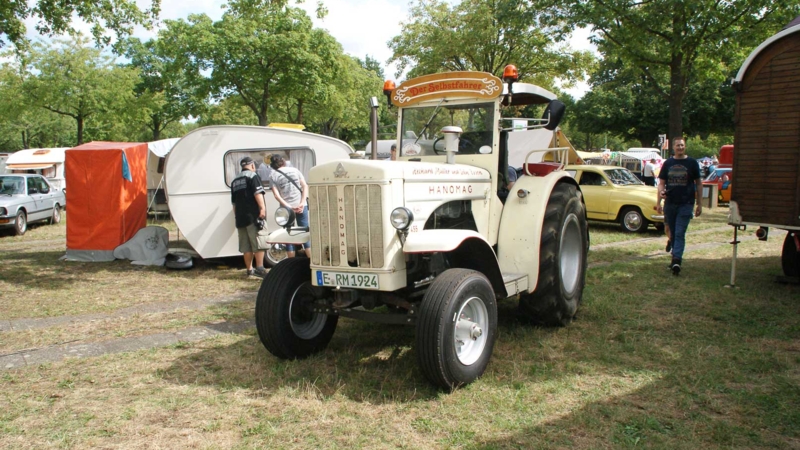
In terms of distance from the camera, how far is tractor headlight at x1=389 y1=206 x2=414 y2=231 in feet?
13.5

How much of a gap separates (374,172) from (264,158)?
240 inches

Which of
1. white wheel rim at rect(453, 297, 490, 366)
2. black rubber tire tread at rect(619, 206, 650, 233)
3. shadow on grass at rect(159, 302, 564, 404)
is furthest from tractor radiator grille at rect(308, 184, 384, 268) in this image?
black rubber tire tread at rect(619, 206, 650, 233)

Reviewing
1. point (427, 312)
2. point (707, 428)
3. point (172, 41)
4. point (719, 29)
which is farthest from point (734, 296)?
point (172, 41)

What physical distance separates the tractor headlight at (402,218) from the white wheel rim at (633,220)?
1037 centimetres

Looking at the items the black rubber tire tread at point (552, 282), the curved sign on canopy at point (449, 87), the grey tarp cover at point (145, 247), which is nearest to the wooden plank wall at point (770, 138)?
the black rubber tire tread at point (552, 282)

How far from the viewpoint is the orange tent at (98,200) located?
10320mm

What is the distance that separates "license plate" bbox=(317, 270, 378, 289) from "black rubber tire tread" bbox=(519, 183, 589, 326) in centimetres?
184

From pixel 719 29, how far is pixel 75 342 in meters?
15.5

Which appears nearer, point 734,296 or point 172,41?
point 734,296

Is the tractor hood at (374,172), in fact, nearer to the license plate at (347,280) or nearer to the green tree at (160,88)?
the license plate at (347,280)

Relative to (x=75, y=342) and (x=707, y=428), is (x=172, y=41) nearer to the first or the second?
(x=75, y=342)

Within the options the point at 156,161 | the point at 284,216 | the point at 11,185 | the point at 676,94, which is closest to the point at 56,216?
the point at 11,185

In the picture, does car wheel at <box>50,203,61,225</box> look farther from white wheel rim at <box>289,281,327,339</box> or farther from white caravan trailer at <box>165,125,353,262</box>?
white wheel rim at <box>289,281,327,339</box>

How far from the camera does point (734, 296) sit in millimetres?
6922
